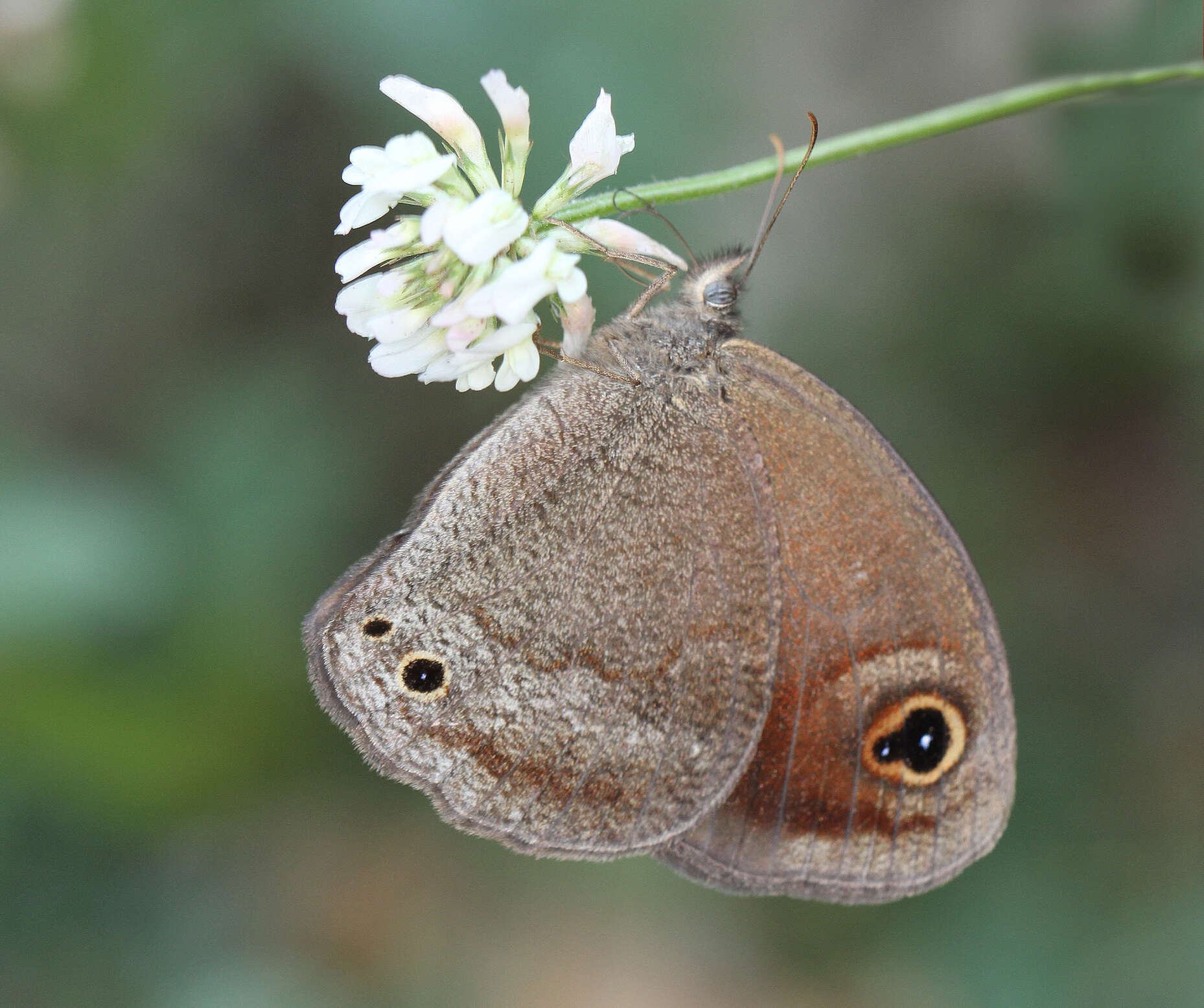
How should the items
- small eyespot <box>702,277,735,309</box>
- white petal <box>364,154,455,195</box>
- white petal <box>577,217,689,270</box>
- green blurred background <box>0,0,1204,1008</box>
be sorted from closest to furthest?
white petal <box>364,154,455,195</box>, white petal <box>577,217,689,270</box>, small eyespot <box>702,277,735,309</box>, green blurred background <box>0,0,1204,1008</box>

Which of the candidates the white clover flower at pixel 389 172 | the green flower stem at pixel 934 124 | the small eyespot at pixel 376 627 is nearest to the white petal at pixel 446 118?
the white clover flower at pixel 389 172

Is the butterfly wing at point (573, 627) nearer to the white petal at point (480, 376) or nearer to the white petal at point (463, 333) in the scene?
the white petal at point (480, 376)

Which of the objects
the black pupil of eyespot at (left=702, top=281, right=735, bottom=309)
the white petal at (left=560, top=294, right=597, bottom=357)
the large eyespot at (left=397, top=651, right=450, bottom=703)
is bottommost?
the large eyespot at (left=397, top=651, right=450, bottom=703)

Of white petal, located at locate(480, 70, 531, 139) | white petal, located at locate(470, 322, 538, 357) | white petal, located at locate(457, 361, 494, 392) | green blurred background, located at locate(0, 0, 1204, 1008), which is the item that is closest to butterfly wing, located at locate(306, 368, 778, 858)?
white petal, located at locate(457, 361, 494, 392)

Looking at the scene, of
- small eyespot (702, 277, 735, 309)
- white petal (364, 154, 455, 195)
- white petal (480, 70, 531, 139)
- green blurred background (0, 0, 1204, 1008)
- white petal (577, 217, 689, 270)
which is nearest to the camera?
white petal (364, 154, 455, 195)

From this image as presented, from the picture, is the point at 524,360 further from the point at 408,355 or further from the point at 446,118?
the point at 446,118

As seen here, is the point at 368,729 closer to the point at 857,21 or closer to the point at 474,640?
the point at 474,640

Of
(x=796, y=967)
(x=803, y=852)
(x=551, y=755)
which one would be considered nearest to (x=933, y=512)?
Answer: (x=803, y=852)

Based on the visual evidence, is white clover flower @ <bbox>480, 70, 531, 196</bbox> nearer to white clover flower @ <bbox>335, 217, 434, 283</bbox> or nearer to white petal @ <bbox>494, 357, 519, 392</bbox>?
white clover flower @ <bbox>335, 217, 434, 283</bbox>
